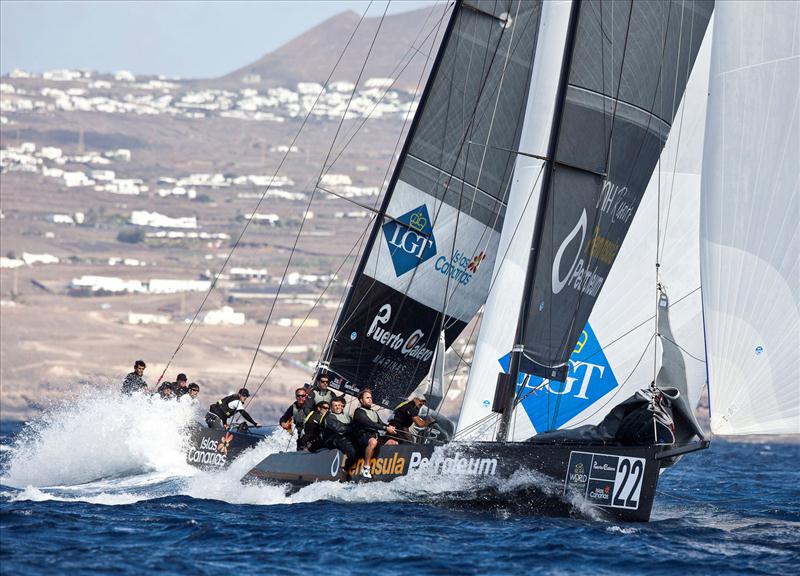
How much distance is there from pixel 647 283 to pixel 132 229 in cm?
11575

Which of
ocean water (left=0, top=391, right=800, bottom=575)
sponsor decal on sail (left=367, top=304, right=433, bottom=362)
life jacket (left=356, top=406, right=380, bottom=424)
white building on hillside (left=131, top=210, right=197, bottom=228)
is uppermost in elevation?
white building on hillside (left=131, top=210, right=197, bottom=228)

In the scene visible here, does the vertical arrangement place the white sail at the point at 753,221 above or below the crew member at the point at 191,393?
above

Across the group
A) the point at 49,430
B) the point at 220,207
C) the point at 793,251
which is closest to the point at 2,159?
the point at 220,207

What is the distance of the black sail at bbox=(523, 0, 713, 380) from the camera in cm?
1527

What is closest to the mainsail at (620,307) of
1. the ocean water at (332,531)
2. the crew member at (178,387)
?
the ocean water at (332,531)

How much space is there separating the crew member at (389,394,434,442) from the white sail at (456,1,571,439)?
54cm

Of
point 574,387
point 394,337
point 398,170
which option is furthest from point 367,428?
point 398,170

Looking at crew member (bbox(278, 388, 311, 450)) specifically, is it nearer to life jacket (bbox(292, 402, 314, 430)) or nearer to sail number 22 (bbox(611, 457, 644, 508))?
life jacket (bbox(292, 402, 314, 430))

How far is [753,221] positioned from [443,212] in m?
5.81

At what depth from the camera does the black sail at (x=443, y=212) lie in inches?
755

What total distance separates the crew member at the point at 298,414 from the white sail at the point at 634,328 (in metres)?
2.78

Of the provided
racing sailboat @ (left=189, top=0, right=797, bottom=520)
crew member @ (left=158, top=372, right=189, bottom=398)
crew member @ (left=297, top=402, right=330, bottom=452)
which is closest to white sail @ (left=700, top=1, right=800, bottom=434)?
racing sailboat @ (left=189, top=0, right=797, bottom=520)

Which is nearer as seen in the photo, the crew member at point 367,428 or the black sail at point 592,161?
the black sail at point 592,161

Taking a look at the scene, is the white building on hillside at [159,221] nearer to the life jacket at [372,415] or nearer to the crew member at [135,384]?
the crew member at [135,384]
